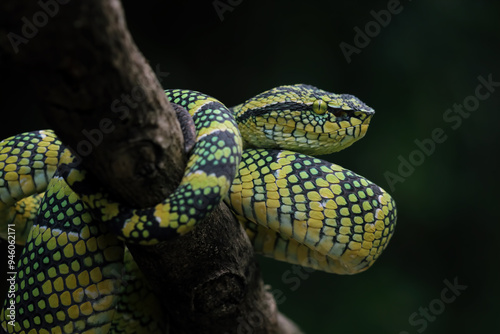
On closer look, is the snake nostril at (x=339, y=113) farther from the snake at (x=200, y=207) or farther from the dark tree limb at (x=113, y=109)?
the dark tree limb at (x=113, y=109)

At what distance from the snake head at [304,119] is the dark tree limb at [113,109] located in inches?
19.8

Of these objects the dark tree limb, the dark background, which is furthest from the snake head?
the dark background

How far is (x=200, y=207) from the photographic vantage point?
1.17 m

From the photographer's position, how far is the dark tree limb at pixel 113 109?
2.85 feet

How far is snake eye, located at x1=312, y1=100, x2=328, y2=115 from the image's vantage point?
6.43ft

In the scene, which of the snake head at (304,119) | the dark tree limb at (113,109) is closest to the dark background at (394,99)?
the snake head at (304,119)

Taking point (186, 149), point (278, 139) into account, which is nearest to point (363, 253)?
point (278, 139)

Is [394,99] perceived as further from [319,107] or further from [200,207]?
[200,207]

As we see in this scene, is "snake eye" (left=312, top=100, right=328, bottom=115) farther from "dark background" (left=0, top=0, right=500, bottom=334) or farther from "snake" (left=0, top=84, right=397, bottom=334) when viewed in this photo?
"dark background" (left=0, top=0, right=500, bottom=334)

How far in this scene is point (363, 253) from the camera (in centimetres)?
188

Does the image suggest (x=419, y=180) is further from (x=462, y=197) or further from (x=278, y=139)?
(x=278, y=139)

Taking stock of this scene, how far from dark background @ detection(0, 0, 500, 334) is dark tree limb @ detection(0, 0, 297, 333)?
2.90 metres

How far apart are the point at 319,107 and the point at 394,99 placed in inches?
103

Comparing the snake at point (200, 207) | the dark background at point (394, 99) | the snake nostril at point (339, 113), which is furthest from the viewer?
the dark background at point (394, 99)
